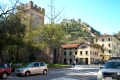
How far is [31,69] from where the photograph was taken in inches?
882

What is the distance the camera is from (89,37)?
11481cm

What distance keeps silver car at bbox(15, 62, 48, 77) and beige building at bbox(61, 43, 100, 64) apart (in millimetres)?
51534

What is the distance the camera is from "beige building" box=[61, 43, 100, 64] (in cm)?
7700

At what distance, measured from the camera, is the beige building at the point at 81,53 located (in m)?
77.0

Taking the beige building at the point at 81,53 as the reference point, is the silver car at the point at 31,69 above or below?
below

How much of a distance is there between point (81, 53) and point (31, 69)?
5743 centimetres

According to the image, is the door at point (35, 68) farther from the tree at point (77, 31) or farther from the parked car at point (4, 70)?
the tree at point (77, 31)

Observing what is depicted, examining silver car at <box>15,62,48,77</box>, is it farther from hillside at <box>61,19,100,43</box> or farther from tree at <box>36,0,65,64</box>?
hillside at <box>61,19,100,43</box>

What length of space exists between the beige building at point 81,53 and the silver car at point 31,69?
169ft

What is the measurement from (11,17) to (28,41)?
1395cm

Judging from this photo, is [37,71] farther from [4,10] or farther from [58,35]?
[58,35]

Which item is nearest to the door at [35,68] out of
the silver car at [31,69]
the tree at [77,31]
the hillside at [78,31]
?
the silver car at [31,69]

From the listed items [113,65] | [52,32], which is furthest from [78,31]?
[113,65]

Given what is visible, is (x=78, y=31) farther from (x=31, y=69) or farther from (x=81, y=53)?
(x=31, y=69)
